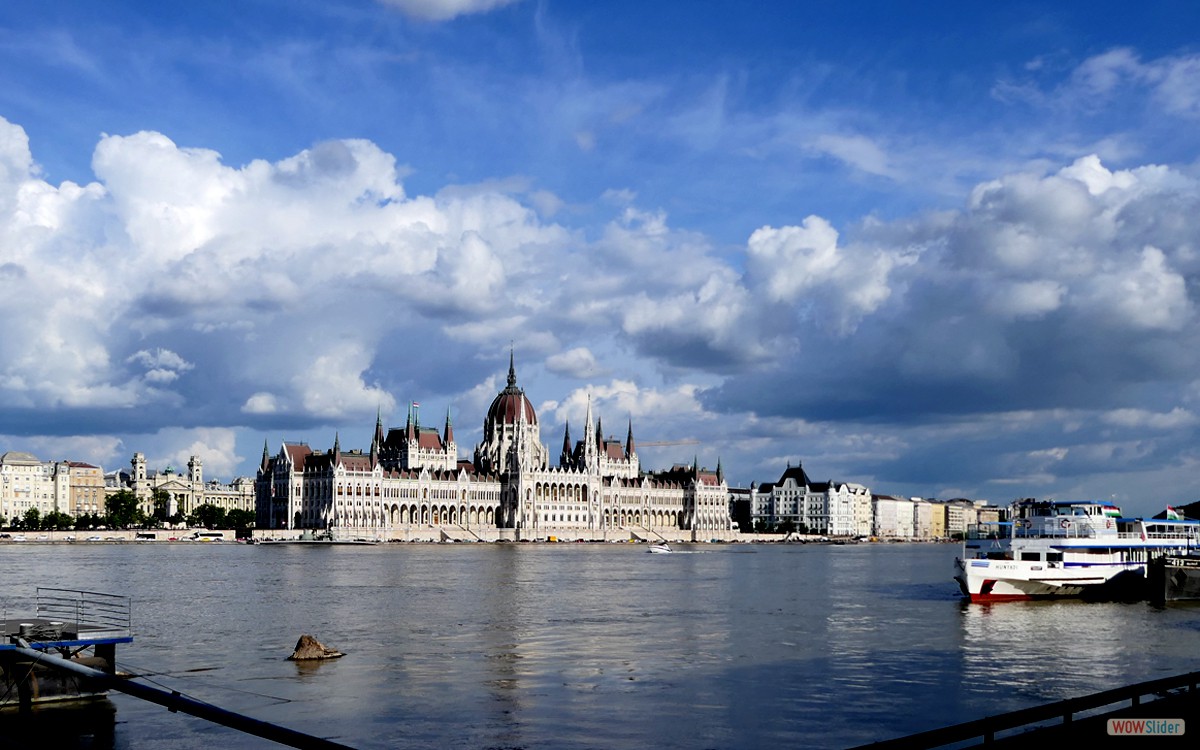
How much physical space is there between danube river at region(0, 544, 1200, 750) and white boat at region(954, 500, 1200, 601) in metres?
2.39

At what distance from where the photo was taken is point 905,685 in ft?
120

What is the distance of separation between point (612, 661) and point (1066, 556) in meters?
41.9

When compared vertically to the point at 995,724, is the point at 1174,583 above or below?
below

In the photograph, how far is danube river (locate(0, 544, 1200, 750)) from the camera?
96.1 ft

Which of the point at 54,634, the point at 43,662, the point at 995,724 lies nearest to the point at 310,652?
the point at 54,634

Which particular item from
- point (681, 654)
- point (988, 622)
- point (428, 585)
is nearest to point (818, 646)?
point (681, 654)

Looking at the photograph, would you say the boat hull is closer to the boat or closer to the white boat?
the white boat

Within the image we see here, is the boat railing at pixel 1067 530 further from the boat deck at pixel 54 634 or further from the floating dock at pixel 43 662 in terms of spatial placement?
the boat deck at pixel 54 634

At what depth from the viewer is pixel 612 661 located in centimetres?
4100

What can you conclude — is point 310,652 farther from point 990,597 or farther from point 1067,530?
point 1067,530

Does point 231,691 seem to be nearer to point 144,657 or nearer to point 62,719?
point 62,719

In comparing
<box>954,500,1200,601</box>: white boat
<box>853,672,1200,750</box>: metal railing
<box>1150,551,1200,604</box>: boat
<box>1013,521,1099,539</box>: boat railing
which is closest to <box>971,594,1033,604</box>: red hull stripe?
<box>954,500,1200,601</box>: white boat

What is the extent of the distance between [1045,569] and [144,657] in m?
Answer: 51.6

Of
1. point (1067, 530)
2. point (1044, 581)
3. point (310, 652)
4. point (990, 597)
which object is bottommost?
point (990, 597)
